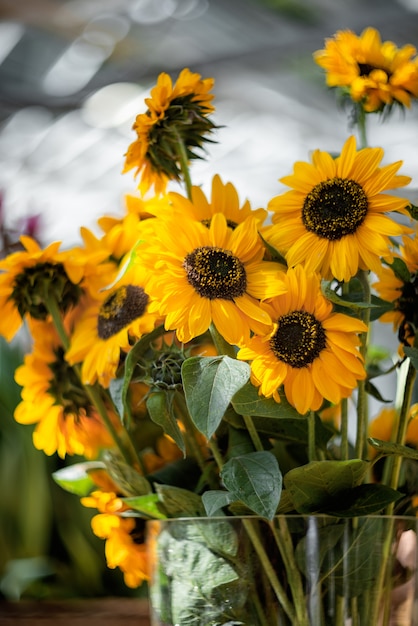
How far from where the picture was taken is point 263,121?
6.51 feet

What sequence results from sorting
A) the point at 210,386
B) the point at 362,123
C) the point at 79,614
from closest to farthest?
1. the point at 210,386
2. the point at 362,123
3. the point at 79,614

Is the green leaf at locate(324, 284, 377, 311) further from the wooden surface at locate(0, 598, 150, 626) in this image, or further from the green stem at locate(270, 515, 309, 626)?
the wooden surface at locate(0, 598, 150, 626)

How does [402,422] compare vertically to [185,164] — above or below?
below

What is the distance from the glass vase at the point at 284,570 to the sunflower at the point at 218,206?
0.13m

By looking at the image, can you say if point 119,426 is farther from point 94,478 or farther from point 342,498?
point 342,498

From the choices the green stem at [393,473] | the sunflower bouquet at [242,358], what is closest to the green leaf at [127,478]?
the sunflower bouquet at [242,358]

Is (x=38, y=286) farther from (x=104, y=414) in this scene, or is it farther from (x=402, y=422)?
(x=402, y=422)

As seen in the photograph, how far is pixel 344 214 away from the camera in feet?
1.08

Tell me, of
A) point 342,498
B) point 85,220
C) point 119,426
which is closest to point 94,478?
point 119,426

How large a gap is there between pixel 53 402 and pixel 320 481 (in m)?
0.14

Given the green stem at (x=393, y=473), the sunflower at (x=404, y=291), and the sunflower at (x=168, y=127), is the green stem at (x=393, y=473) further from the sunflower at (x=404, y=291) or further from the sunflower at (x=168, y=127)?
the sunflower at (x=168, y=127)

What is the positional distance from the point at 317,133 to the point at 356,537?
1716 mm

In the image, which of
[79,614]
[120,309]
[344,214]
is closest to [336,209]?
[344,214]

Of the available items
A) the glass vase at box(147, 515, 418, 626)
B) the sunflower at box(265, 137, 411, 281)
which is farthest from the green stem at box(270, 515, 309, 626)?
the sunflower at box(265, 137, 411, 281)
